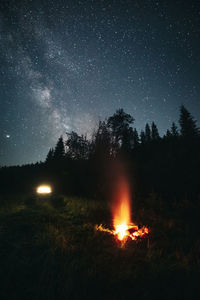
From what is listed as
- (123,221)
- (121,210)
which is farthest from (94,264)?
(121,210)

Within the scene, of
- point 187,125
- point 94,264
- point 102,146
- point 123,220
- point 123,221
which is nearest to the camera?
point 94,264

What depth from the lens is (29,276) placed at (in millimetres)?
2811

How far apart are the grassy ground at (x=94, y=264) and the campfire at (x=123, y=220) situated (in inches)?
12.3

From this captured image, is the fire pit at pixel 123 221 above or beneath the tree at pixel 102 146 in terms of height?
beneath

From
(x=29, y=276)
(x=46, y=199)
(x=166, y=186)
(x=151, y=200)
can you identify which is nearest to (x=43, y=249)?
(x=29, y=276)

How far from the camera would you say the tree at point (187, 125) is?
33.0 m

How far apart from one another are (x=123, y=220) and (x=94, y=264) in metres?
3.35

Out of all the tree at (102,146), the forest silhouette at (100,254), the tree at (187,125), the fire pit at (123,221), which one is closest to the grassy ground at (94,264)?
the forest silhouette at (100,254)

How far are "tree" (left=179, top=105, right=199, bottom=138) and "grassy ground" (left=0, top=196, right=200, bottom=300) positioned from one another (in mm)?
34099

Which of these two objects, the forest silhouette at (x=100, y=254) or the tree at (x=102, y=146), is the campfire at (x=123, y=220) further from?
the tree at (x=102, y=146)

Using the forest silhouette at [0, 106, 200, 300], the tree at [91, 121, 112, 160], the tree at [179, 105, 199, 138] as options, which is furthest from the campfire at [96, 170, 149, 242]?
the tree at [179, 105, 199, 138]

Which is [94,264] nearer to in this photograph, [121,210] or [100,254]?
[100,254]

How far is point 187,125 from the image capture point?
3484 centimetres

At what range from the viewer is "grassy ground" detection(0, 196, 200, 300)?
2.54 meters
